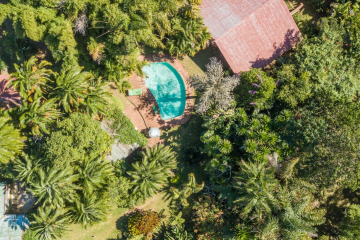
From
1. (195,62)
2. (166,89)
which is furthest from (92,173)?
(195,62)

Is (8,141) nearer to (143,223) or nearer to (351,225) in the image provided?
(143,223)

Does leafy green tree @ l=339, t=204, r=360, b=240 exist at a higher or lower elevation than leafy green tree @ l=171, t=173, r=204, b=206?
lower

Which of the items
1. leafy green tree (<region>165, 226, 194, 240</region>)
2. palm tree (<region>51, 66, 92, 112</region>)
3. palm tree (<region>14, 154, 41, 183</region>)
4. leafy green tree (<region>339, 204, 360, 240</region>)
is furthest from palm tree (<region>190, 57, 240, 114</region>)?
palm tree (<region>14, 154, 41, 183</region>)

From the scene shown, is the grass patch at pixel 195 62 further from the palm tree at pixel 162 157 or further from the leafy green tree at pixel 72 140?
the leafy green tree at pixel 72 140

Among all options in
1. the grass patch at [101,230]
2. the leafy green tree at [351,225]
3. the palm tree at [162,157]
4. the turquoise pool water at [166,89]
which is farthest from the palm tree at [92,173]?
the leafy green tree at [351,225]

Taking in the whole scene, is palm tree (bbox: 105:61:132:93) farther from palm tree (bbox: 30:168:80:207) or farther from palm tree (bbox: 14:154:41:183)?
palm tree (bbox: 14:154:41:183)

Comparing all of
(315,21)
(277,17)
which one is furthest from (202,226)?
(315,21)

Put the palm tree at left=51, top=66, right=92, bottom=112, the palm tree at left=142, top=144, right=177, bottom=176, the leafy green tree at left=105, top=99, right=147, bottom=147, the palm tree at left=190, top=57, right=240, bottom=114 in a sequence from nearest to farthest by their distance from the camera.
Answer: the palm tree at left=51, top=66, right=92, bottom=112
the palm tree at left=190, top=57, right=240, bottom=114
the palm tree at left=142, top=144, right=177, bottom=176
the leafy green tree at left=105, top=99, right=147, bottom=147

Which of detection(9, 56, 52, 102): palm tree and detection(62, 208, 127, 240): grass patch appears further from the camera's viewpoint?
detection(62, 208, 127, 240): grass patch
